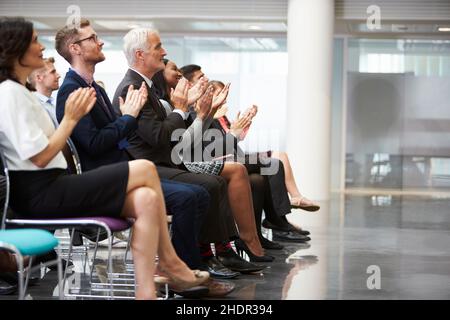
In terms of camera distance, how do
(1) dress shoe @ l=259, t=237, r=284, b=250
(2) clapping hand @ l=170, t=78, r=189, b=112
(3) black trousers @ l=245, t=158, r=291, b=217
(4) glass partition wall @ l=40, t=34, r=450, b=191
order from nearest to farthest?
(2) clapping hand @ l=170, t=78, r=189, b=112 → (1) dress shoe @ l=259, t=237, r=284, b=250 → (3) black trousers @ l=245, t=158, r=291, b=217 → (4) glass partition wall @ l=40, t=34, r=450, b=191

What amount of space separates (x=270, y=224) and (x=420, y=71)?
7.15 m

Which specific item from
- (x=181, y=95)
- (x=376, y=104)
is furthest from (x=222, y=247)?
(x=376, y=104)

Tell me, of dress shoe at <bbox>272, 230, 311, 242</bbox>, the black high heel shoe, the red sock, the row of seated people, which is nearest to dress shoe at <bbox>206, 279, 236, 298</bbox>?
the row of seated people

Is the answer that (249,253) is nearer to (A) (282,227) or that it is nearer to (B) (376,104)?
(A) (282,227)

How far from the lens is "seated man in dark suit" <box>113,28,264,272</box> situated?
417 cm

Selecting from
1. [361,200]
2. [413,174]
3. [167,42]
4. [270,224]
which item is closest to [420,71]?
[413,174]

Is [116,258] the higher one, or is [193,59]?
[193,59]

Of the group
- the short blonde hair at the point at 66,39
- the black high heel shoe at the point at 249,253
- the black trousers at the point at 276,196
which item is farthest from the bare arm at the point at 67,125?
the black trousers at the point at 276,196

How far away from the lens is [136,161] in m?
3.22

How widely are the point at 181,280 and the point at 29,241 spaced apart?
862 mm

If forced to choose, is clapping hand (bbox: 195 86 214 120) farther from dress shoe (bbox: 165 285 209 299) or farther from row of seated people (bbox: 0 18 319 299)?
dress shoe (bbox: 165 285 209 299)

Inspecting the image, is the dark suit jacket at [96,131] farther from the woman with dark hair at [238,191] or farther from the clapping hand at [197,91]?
the woman with dark hair at [238,191]

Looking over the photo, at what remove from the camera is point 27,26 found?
317cm
